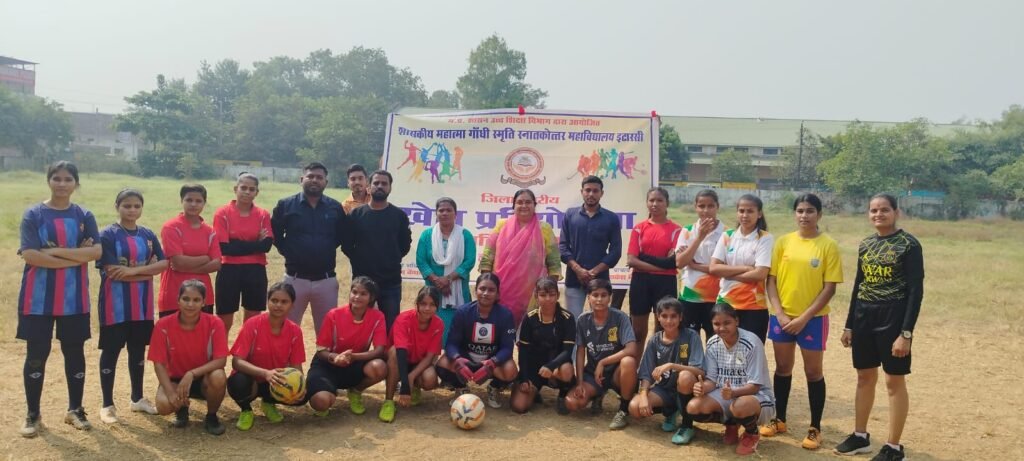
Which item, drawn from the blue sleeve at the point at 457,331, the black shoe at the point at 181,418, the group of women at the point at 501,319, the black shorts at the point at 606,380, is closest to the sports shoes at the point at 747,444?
the group of women at the point at 501,319

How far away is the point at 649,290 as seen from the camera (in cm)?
582

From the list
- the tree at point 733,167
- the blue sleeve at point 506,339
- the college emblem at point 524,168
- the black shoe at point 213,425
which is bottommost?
the black shoe at point 213,425

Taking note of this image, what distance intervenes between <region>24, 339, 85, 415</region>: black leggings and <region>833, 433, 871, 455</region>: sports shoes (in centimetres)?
512

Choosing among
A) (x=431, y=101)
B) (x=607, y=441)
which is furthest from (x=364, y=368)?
(x=431, y=101)

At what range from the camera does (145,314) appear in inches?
197

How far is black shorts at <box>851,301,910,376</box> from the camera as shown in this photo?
443cm

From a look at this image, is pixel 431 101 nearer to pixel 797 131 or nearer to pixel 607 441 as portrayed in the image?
pixel 797 131

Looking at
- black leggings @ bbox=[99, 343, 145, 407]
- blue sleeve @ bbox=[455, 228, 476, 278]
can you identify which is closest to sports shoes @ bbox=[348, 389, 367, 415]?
blue sleeve @ bbox=[455, 228, 476, 278]

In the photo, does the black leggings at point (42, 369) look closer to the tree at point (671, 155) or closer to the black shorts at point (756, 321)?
the black shorts at point (756, 321)

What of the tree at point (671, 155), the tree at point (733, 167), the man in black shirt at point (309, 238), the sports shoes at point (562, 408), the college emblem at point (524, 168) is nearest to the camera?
the sports shoes at point (562, 408)

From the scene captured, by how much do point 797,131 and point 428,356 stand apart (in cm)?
5291

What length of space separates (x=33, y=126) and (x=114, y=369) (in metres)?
53.0

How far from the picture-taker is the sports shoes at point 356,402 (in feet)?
17.5

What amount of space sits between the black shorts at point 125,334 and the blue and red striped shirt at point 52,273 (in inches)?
9.8
